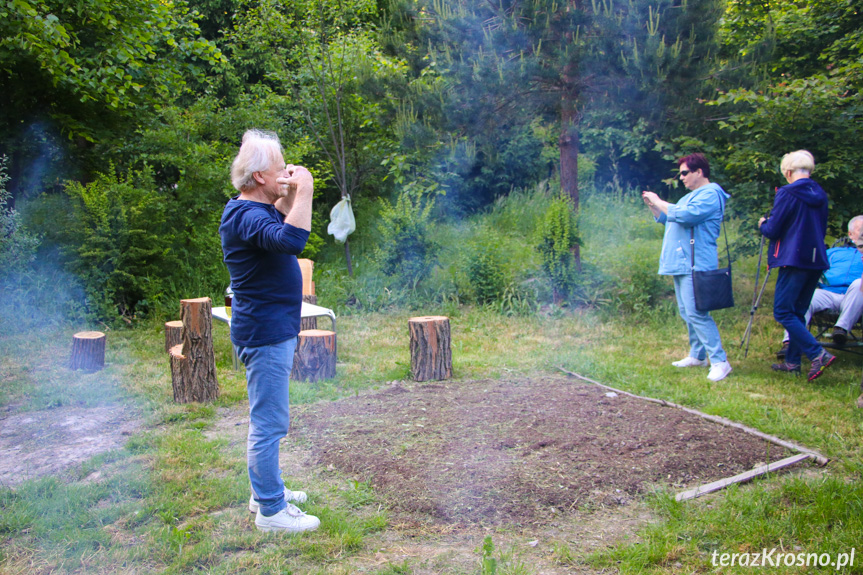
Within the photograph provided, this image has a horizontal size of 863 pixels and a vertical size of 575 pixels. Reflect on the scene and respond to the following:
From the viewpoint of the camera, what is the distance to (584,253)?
9703 mm

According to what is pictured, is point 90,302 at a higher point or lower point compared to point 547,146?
lower

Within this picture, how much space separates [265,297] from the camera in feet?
8.71

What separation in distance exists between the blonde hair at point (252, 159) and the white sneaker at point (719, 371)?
13.5ft

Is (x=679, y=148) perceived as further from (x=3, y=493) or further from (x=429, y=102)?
(x=3, y=493)

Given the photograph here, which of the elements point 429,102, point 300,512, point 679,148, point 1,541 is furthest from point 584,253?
point 1,541

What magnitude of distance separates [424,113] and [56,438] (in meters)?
5.23

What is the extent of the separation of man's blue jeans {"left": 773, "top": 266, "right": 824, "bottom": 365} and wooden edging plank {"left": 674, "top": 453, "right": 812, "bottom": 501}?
1.74 meters

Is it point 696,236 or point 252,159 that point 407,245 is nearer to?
point 696,236

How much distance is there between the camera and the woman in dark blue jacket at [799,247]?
4922mm

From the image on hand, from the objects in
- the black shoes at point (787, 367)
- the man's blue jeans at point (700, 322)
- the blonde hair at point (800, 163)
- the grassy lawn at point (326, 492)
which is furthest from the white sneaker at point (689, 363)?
the blonde hair at point (800, 163)

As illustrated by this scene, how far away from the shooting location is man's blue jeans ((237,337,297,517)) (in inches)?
106

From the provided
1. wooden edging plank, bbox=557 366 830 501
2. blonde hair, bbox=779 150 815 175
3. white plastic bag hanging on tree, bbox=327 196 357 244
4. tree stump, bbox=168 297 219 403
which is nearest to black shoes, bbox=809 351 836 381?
wooden edging plank, bbox=557 366 830 501

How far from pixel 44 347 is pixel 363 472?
16.6ft

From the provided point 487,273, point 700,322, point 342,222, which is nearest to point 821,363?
point 700,322
